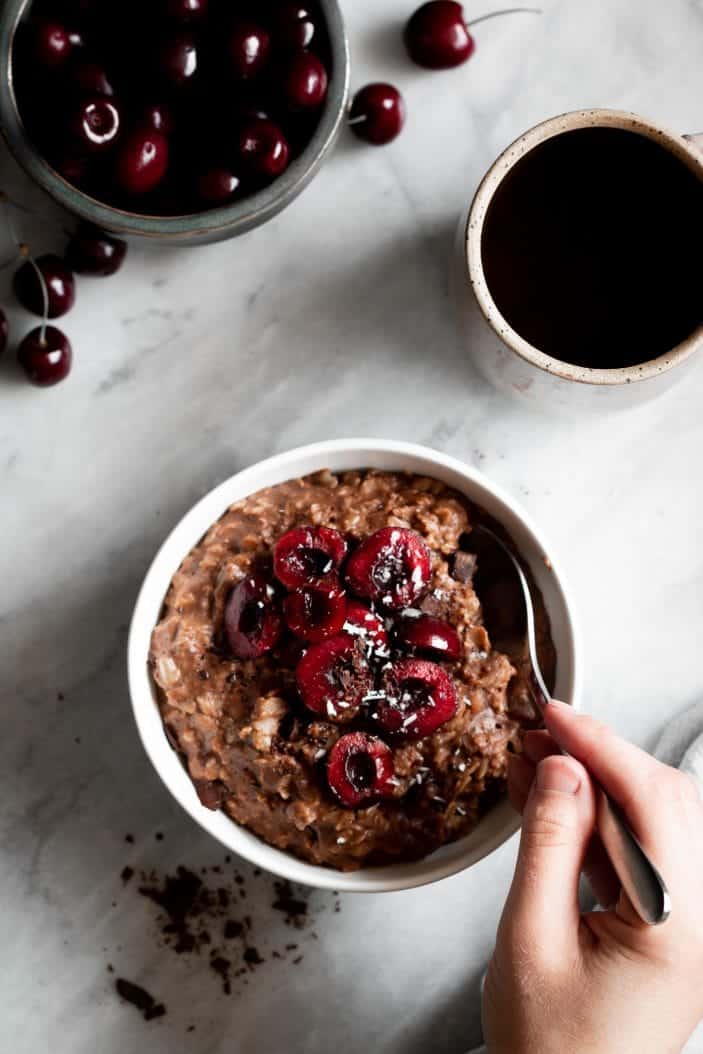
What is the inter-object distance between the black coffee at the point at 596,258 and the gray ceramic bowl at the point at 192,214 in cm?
31

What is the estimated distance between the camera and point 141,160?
174 centimetres

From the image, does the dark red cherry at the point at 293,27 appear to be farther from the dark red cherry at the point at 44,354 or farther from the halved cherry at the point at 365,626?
the halved cherry at the point at 365,626

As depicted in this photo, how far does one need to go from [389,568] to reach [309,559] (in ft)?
0.39

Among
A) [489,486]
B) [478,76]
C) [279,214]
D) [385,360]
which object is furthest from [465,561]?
[478,76]

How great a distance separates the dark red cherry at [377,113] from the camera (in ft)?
6.34

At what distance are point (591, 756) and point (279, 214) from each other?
1.11m

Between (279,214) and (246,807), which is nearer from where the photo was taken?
(246,807)

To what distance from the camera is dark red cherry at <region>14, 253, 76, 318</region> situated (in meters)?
1.92

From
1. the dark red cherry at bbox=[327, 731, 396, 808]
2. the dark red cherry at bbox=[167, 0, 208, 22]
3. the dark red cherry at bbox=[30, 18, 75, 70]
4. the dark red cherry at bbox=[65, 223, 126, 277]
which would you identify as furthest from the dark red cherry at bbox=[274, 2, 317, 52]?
the dark red cherry at bbox=[327, 731, 396, 808]

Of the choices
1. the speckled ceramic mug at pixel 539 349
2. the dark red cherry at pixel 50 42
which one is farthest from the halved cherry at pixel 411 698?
the dark red cherry at pixel 50 42

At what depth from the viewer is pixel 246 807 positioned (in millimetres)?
1719

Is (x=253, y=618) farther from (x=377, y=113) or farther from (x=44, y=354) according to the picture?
(x=377, y=113)

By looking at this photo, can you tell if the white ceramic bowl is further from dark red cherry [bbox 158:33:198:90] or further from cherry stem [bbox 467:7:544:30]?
cherry stem [bbox 467:7:544:30]

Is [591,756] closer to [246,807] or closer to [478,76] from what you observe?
[246,807]
